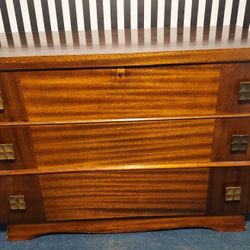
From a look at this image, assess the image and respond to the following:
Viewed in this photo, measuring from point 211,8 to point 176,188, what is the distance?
0.82m

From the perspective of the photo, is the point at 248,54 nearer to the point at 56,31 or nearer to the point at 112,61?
the point at 112,61

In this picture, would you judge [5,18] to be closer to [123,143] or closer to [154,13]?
[154,13]

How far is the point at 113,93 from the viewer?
0.94m

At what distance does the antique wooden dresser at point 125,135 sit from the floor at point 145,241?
0.13 ft

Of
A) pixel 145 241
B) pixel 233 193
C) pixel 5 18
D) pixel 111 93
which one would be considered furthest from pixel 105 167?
pixel 5 18

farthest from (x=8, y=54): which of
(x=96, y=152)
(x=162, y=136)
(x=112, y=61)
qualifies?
(x=162, y=136)

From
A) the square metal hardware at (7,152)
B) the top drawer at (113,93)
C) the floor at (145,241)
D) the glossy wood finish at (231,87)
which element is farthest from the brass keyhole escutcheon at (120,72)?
the floor at (145,241)

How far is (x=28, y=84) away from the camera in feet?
3.00

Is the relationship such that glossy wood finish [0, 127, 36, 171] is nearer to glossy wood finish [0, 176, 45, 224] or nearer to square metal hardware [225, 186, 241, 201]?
glossy wood finish [0, 176, 45, 224]

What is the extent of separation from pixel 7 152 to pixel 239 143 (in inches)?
32.3

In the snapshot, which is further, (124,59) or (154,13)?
(154,13)

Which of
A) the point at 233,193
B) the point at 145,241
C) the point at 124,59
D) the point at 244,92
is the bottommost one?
the point at 145,241

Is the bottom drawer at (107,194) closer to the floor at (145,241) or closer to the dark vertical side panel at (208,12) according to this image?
the floor at (145,241)

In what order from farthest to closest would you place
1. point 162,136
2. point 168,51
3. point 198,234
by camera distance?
1. point 198,234
2. point 162,136
3. point 168,51
